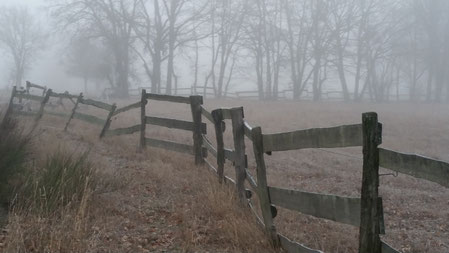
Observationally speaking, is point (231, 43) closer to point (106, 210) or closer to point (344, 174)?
point (344, 174)

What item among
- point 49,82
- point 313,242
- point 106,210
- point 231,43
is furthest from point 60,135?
point 49,82

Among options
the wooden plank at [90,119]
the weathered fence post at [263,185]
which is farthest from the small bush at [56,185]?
the wooden plank at [90,119]

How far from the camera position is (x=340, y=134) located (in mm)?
3598

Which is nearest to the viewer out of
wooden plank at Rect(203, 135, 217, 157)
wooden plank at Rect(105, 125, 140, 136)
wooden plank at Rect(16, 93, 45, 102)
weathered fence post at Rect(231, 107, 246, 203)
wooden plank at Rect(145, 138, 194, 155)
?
weathered fence post at Rect(231, 107, 246, 203)

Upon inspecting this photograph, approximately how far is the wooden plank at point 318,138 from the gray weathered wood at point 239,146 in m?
0.95

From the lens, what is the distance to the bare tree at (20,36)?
60.2 meters

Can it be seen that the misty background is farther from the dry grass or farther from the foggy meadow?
the dry grass

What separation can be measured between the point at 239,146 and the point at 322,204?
2.13m

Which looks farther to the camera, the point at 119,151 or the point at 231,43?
the point at 231,43

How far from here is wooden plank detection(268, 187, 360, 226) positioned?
3.42 meters

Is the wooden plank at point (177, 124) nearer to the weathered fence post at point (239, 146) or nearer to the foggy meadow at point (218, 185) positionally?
the foggy meadow at point (218, 185)

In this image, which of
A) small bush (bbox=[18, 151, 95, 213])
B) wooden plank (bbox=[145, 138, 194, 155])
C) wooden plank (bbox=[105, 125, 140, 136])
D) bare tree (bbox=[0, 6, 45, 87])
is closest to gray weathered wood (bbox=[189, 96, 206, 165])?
wooden plank (bbox=[145, 138, 194, 155])

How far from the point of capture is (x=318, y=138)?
3904 mm

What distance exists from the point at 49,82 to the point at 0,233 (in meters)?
86.0
